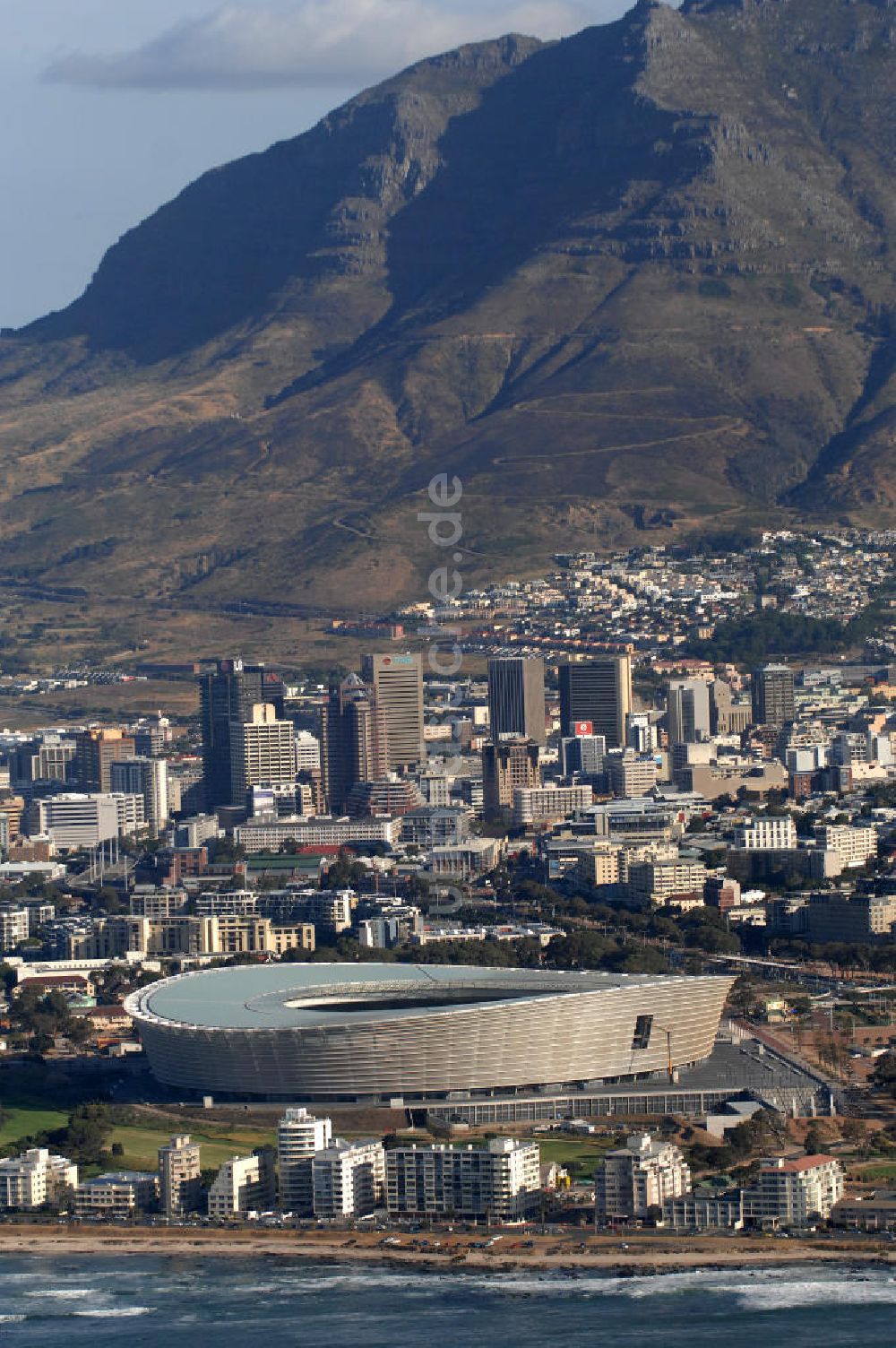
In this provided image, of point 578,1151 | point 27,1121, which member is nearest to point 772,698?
point 27,1121

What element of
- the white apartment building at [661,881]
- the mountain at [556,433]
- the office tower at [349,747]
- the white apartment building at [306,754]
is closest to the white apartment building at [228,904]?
the white apartment building at [661,881]

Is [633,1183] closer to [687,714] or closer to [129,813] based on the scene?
[129,813]

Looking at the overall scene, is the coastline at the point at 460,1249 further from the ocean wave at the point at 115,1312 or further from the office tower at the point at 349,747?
the office tower at the point at 349,747

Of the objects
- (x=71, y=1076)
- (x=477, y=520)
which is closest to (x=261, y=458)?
(x=477, y=520)

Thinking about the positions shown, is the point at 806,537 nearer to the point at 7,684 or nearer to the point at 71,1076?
the point at 7,684

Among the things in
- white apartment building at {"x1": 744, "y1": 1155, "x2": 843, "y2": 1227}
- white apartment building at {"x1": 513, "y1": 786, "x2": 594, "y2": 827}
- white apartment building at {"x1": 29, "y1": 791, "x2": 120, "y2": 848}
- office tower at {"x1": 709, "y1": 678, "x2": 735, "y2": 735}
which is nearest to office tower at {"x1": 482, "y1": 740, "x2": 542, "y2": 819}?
white apartment building at {"x1": 513, "y1": 786, "x2": 594, "y2": 827}

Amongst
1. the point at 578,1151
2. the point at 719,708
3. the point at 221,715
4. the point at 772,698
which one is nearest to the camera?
the point at 578,1151

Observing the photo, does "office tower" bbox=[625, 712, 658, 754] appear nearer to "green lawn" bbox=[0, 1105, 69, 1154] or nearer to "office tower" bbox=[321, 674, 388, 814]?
"office tower" bbox=[321, 674, 388, 814]

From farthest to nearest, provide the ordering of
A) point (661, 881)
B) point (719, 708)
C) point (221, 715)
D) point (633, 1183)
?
point (719, 708), point (221, 715), point (661, 881), point (633, 1183)
